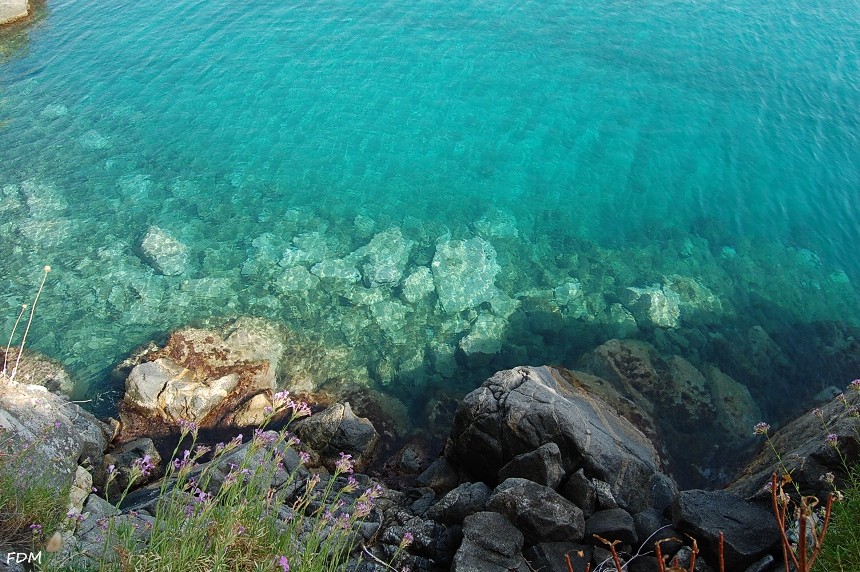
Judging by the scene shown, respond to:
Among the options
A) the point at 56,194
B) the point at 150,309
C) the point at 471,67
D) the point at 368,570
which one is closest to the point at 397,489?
the point at 368,570

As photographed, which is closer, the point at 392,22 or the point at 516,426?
the point at 516,426

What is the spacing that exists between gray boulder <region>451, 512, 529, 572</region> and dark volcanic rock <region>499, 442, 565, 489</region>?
1.16 m

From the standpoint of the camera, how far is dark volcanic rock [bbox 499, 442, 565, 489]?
30.6ft

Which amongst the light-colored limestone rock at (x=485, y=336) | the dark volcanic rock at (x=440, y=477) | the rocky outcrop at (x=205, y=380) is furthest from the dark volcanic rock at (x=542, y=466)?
the rocky outcrop at (x=205, y=380)

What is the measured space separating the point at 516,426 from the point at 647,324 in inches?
254

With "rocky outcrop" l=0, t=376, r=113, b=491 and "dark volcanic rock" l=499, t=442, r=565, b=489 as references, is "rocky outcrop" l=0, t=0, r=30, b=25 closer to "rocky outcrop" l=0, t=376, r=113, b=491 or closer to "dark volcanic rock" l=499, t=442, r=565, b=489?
"rocky outcrop" l=0, t=376, r=113, b=491

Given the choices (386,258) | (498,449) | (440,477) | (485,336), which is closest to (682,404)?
(485,336)

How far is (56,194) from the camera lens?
17.3 meters

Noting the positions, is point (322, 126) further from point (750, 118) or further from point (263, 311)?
point (750, 118)

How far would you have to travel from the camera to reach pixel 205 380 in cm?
1300

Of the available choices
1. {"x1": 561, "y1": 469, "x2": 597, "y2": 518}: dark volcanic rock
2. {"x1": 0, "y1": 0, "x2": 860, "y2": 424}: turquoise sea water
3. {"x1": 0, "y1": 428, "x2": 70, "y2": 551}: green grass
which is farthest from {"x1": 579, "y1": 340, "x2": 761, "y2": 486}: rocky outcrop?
{"x1": 0, "y1": 428, "x2": 70, "y2": 551}: green grass

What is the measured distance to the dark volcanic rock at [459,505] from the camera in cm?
898

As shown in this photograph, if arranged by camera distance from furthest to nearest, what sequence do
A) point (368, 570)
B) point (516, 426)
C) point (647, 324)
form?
1. point (647, 324)
2. point (516, 426)
3. point (368, 570)

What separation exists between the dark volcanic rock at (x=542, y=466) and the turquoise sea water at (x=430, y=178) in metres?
4.36
